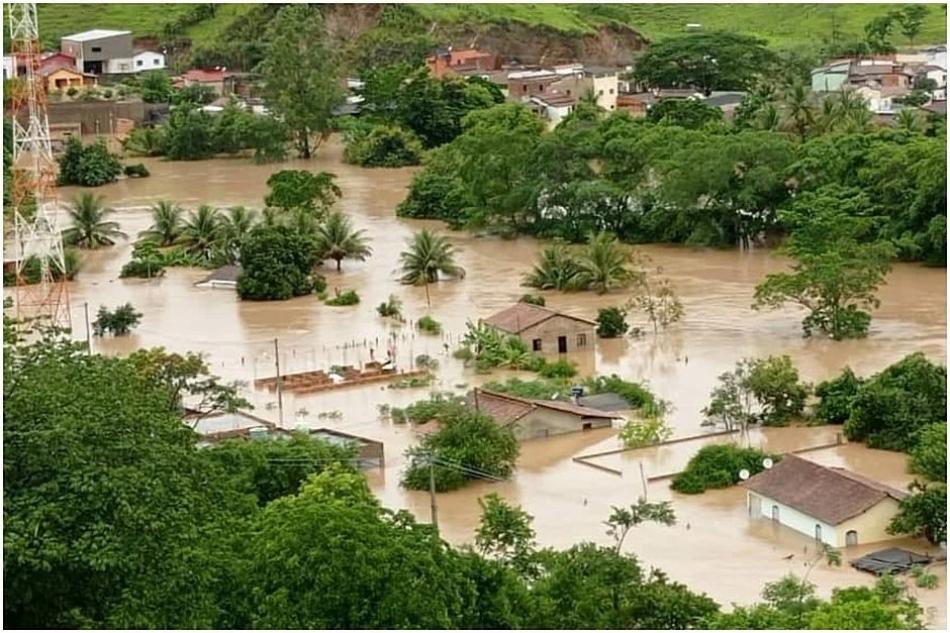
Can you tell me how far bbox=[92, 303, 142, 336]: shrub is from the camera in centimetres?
2100

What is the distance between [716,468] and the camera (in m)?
14.5

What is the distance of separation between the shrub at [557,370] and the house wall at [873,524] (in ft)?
19.2

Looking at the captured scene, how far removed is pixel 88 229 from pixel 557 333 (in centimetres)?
978

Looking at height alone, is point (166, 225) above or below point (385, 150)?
below

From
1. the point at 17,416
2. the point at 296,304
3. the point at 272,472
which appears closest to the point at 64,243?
the point at 296,304

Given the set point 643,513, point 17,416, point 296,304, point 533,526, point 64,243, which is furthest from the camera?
point 64,243

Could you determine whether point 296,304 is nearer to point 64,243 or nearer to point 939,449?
point 64,243

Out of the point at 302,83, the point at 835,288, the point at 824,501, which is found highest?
the point at 302,83

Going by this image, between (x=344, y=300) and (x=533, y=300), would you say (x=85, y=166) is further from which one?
(x=533, y=300)

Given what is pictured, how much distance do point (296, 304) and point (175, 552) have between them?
14.3m

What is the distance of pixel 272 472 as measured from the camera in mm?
13023

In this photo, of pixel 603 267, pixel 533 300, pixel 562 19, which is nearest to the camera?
pixel 533 300

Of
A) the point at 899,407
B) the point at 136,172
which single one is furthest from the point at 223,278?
the point at 136,172

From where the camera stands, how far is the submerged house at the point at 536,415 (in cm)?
1598
